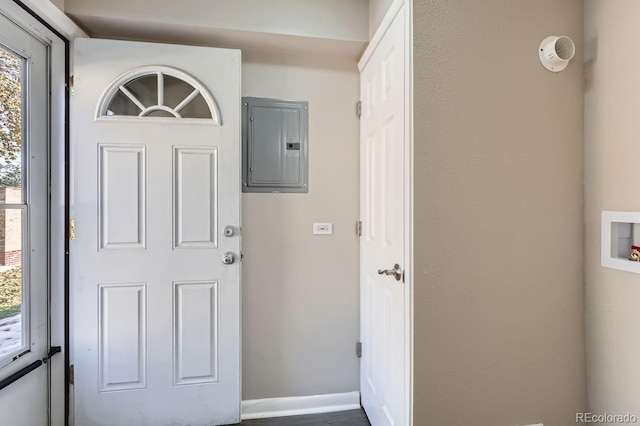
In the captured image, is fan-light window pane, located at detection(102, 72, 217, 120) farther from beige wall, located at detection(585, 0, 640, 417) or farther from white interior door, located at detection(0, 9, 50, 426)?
beige wall, located at detection(585, 0, 640, 417)

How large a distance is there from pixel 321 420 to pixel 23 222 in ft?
6.22

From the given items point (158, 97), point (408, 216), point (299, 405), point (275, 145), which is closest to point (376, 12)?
point (275, 145)

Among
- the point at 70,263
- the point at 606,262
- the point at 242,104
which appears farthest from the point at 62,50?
the point at 606,262

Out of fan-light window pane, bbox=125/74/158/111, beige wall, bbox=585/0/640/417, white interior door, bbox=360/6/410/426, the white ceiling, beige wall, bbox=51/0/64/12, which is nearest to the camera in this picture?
beige wall, bbox=585/0/640/417

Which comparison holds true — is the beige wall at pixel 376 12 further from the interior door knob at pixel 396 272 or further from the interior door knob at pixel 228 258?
the interior door knob at pixel 228 258

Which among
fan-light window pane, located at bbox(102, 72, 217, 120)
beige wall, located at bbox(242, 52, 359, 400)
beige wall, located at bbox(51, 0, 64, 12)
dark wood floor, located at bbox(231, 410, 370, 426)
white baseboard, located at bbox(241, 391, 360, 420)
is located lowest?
dark wood floor, located at bbox(231, 410, 370, 426)

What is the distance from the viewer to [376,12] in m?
1.58

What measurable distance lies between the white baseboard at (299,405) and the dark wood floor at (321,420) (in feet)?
0.09

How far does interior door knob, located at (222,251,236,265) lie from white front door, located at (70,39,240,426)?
0.04ft

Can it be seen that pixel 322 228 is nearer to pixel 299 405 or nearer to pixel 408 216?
pixel 408 216

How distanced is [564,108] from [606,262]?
0.68 meters

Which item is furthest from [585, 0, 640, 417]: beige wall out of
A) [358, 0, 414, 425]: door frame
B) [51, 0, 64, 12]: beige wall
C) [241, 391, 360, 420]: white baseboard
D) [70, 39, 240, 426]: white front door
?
[51, 0, 64, 12]: beige wall

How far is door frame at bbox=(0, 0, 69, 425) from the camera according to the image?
5.03 feet

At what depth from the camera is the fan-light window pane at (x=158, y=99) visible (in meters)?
1.61
